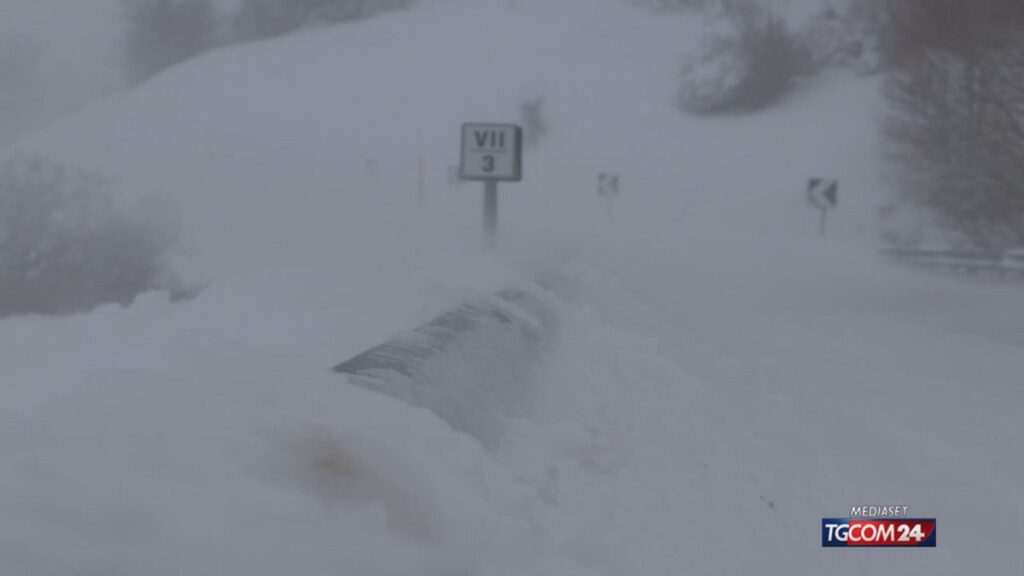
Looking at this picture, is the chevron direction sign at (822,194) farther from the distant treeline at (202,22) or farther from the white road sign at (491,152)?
the distant treeline at (202,22)

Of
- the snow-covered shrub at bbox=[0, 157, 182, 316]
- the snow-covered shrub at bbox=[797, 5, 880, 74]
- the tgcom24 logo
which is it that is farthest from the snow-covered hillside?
the snow-covered shrub at bbox=[797, 5, 880, 74]

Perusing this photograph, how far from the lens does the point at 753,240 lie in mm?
34938

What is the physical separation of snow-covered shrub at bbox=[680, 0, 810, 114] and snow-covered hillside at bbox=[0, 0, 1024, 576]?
25.7 meters

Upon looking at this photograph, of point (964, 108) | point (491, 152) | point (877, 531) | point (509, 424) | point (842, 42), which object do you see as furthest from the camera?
point (842, 42)

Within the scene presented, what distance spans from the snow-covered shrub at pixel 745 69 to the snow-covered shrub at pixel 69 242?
3604 cm

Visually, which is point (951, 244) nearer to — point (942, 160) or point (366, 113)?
point (942, 160)

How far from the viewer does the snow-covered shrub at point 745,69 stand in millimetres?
52531

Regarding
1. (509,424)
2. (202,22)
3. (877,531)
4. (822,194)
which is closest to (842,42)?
(822,194)

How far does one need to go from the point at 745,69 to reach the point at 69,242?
3852 centimetres

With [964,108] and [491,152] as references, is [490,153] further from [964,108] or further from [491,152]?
[964,108]

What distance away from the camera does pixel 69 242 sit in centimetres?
1859

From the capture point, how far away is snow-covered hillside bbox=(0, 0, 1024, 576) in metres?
3.31

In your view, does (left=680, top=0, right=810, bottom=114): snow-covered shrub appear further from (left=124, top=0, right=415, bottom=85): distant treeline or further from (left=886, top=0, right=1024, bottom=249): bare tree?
(left=124, top=0, right=415, bottom=85): distant treeline

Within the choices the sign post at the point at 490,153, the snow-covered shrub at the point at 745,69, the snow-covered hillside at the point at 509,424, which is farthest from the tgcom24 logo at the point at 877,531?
the snow-covered shrub at the point at 745,69
